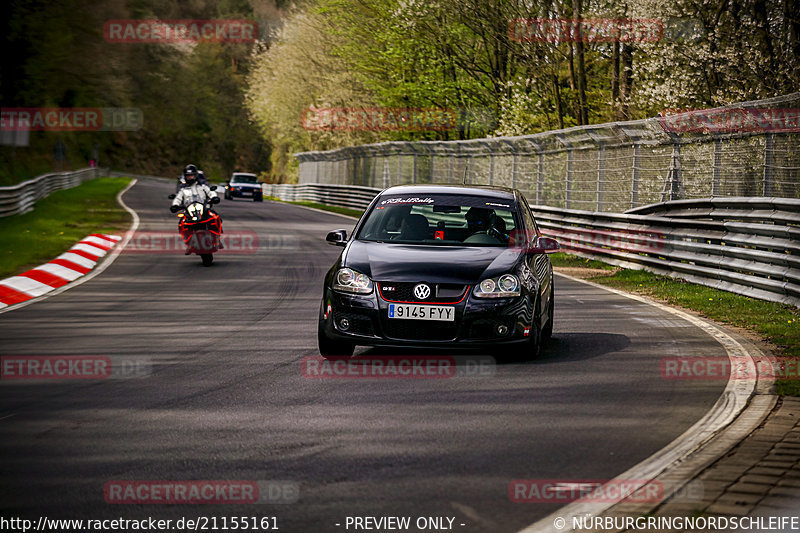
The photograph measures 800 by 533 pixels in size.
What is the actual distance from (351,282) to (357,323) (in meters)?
0.37

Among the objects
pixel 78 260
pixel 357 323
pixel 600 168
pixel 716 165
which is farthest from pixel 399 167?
pixel 357 323

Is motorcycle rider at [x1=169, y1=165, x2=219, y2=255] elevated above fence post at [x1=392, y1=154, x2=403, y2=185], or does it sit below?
below

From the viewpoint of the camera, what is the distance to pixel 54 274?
54.4 feet

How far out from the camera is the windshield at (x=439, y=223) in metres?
9.67

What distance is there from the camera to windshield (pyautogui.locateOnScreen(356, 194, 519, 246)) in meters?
9.67

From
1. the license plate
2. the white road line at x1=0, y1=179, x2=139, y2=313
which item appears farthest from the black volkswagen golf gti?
the white road line at x1=0, y1=179, x2=139, y2=313

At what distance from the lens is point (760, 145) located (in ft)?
51.2

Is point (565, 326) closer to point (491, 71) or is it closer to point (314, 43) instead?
point (491, 71)

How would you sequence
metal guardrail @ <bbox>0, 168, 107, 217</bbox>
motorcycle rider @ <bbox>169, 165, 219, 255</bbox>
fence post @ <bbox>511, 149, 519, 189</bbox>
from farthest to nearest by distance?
metal guardrail @ <bbox>0, 168, 107, 217</bbox> → fence post @ <bbox>511, 149, 519, 189</bbox> → motorcycle rider @ <bbox>169, 165, 219, 255</bbox>

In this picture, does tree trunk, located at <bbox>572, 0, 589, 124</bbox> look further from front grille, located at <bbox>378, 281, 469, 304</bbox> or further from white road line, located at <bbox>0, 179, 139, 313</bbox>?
front grille, located at <bbox>378, 281, 469, 304</bbox>

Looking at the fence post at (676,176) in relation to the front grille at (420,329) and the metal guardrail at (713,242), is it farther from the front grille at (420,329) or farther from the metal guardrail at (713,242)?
the front grille at (420,329)

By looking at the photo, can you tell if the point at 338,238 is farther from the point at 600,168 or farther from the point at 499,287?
the point at 600,168

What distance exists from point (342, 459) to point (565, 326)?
248 inches

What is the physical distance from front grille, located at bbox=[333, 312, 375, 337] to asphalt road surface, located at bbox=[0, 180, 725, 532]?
0.57 metres
